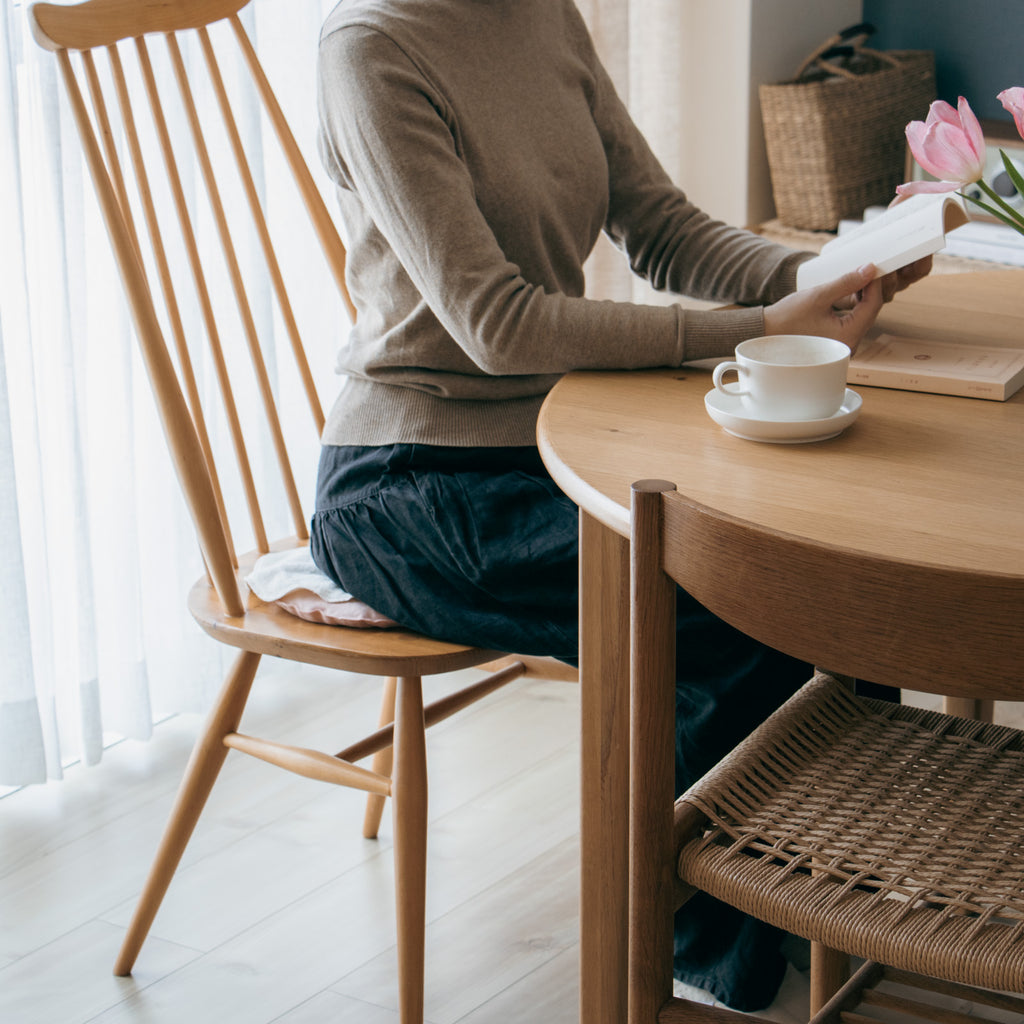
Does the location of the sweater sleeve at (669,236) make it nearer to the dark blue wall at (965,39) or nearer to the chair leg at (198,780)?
the chair leg at (198,780)

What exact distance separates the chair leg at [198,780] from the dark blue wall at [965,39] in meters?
1.93

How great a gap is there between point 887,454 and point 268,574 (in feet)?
2.36

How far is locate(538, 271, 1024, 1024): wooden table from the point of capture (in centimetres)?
91

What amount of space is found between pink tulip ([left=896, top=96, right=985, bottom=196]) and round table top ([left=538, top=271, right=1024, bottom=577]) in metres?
0.21

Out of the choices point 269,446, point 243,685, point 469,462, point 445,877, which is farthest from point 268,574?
point 269,446

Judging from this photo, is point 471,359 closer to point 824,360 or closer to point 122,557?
point 824,360

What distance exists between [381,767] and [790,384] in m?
0.86

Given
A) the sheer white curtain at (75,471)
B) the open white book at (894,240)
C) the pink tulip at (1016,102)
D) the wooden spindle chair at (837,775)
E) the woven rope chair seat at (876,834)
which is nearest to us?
the wooden spindle chair at (837,775)

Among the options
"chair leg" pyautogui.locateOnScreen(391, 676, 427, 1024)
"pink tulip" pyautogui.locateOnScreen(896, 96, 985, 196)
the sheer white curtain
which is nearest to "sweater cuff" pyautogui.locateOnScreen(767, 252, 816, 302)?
"pink tulip" pyautogui.locateOnScreen(896, 96, 985, 196)

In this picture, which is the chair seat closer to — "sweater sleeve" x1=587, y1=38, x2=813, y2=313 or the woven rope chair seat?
the woven rope chair seat

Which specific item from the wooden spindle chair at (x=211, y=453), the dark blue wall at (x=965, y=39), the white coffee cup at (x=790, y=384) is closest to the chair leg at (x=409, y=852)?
the wooden spindle chair at (x=211, y=453)

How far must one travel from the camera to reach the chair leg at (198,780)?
1473 millimetres

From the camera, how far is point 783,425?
1.04 metres

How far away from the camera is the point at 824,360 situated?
1111 mm
